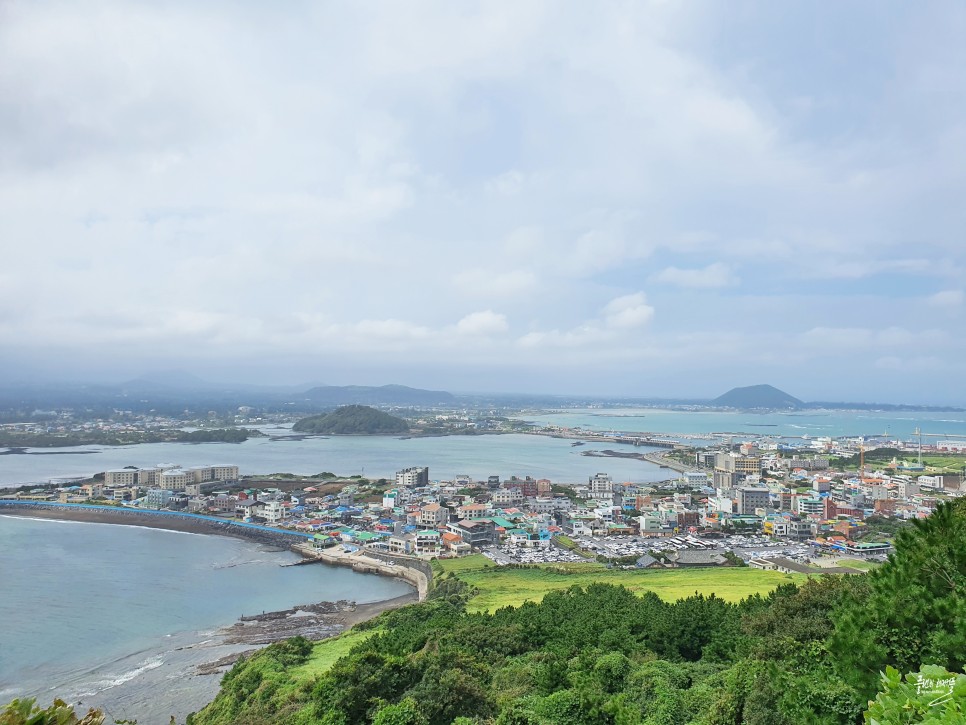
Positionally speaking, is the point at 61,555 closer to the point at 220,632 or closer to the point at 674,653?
the point at 220,632

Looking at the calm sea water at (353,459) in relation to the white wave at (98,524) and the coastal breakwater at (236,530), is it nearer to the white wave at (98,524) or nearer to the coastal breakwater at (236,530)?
the coastal breakwater at (236,530)

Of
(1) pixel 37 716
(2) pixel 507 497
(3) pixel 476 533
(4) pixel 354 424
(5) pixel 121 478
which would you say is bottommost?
(2) pixel 507 497

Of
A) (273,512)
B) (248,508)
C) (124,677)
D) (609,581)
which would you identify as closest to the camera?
(124,677)

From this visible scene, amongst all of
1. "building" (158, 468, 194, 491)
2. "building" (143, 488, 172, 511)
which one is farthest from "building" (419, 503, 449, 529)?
"building" (158, 468, 194, 491)

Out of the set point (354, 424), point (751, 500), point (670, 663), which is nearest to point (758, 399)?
point (354, 424)

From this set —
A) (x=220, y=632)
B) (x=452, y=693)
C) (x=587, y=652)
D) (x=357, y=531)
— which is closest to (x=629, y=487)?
(x=357, y=531)

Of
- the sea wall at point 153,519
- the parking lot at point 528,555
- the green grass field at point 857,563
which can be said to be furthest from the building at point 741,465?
the sea wall at point 153,519

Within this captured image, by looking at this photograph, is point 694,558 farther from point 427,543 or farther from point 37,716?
point 37,716

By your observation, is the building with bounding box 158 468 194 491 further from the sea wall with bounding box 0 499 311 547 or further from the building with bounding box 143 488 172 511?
the sea wall with bounding box 0 499 311 547
